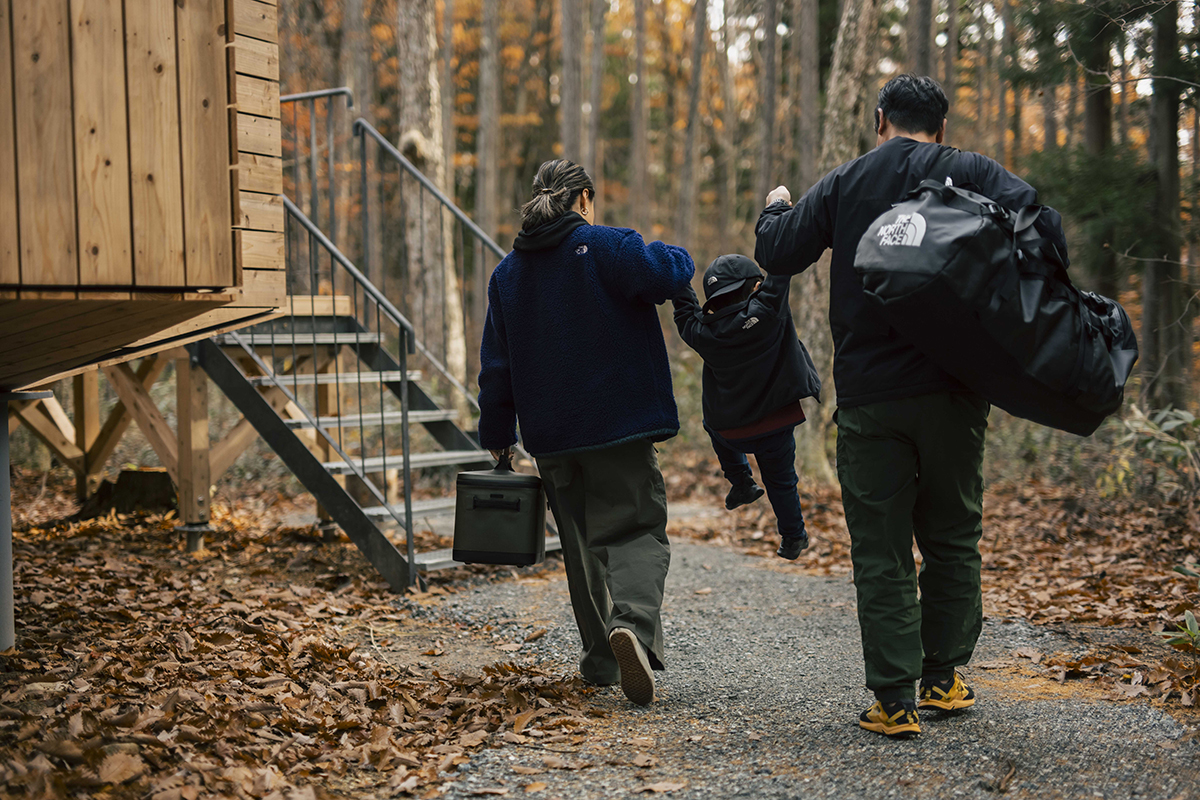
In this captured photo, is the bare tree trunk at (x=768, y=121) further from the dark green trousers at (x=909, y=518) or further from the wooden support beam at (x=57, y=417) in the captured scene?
the dark green trousers at (x=909, y=518)

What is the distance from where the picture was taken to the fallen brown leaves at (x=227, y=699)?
2697 millimetres

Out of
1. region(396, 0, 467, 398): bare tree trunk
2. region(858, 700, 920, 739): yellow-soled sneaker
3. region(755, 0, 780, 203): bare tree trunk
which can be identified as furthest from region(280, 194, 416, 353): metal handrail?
region(755, 0, 780, 203): bare tree trunk

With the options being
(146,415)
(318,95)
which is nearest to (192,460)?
(146,415)

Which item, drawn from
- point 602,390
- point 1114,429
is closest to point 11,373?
point 602,390

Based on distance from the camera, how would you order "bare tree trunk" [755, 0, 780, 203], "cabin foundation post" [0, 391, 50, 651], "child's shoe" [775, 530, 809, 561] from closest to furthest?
"child's shoe" [775, 530, 809, 561], "cabin foundation post" [0, 391, 50, 651], "bare tree trunk" [755, 0, 780, 203]

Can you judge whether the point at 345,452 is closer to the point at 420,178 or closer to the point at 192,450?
the point at 192,450

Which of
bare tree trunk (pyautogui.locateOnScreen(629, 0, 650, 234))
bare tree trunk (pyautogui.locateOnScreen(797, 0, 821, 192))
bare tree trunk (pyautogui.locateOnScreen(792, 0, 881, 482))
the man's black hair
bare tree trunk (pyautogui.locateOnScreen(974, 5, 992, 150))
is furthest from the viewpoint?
bare tree trunk (pyautogui.locateOnScreen(629, 0, 650, 234))

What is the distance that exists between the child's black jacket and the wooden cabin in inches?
67.5

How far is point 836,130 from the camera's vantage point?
362 inches

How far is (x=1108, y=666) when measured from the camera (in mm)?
3850

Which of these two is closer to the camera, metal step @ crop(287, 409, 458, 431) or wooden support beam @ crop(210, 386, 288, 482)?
metal step @ crop(287, 409, 458, 431)

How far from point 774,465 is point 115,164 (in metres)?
2.60

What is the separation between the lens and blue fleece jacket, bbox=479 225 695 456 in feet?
11.3

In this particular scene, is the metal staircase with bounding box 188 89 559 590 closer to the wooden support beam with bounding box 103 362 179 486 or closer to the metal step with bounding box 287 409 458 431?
the metal step with bounding box 287 409 458 431
